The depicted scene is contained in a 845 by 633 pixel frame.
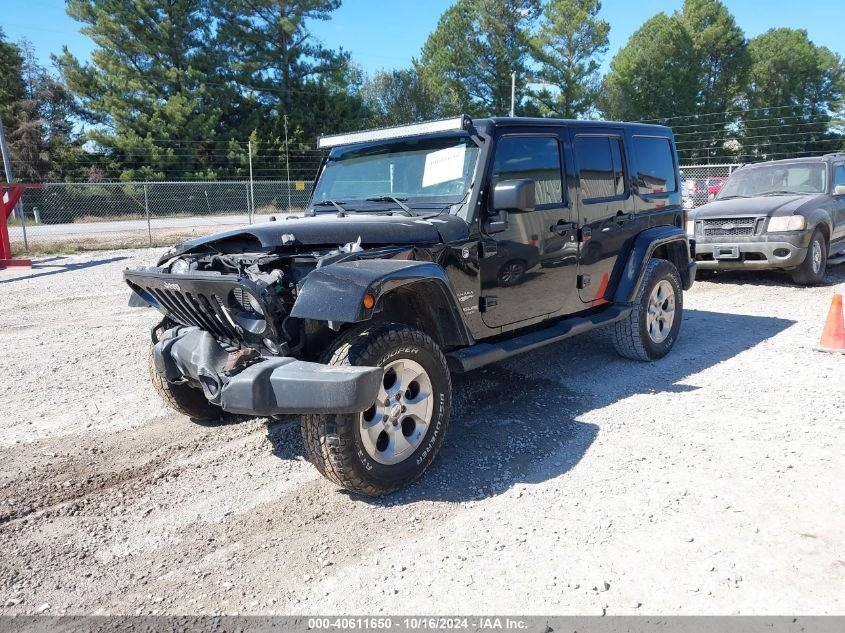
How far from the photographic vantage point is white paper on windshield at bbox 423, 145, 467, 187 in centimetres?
429

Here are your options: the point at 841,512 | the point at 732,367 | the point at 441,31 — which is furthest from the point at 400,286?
the point at 441,31

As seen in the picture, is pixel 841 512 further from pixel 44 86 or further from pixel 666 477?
pixel 44 86

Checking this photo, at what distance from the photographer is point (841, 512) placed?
3186mm

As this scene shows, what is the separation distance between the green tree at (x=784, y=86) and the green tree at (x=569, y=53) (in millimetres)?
11508

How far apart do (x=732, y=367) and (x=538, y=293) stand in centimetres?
220

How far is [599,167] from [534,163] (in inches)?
36.6

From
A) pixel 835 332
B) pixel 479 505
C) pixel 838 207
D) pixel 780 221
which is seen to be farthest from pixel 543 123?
pixel 838 207

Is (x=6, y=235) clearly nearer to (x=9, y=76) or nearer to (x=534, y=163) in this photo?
(x=534, y=163)

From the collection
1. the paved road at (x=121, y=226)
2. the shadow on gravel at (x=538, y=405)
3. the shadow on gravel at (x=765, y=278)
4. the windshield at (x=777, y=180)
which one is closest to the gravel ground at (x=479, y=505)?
the shadow on gravel at (x=538, y=405)

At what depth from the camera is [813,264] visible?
9367mm

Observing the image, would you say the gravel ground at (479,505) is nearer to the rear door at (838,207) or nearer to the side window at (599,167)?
the side window at (599,167)

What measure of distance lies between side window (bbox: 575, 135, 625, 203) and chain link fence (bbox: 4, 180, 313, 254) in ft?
43.7

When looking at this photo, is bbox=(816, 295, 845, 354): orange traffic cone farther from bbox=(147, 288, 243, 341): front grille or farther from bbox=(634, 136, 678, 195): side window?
bbox=(147, 288, 243, 341): front grille

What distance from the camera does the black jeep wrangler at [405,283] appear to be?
317cm
